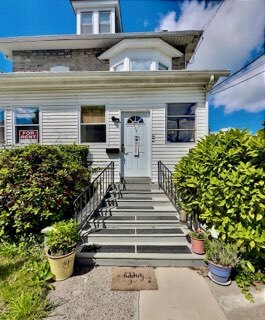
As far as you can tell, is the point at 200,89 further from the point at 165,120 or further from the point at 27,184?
the point at 27,184

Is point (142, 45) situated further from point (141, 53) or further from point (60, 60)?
point (60, 60)

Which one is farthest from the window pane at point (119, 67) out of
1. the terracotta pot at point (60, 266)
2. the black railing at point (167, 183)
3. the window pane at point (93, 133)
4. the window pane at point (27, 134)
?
the terracotta pot at point (60, 266)

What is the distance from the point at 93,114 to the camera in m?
6.43

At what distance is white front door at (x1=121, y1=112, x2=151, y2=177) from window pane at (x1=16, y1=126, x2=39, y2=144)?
3088 millimetres

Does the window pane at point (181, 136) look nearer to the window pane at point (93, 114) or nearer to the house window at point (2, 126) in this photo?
the window pane at point (93, 114)

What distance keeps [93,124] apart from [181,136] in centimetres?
304

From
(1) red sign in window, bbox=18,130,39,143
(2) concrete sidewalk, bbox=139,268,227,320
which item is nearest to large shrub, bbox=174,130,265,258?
(2) concrete sidewalk, bbox=139,268,227,320

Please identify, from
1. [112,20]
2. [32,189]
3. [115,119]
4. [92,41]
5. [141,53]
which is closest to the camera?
[32,189]

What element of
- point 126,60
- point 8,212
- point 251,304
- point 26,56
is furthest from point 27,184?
point 26,56

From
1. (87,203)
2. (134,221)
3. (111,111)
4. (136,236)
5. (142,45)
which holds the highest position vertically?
(142,45)

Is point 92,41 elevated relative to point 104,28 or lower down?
lower down

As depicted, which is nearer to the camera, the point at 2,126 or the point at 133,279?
the point at 133,279

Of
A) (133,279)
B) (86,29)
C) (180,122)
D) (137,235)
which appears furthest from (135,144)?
(86,29)

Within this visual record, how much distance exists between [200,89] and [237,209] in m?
4.48
